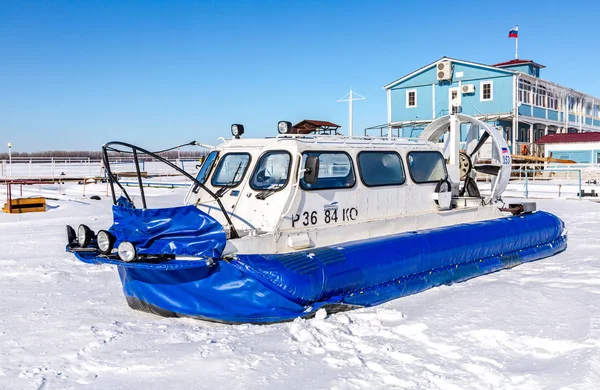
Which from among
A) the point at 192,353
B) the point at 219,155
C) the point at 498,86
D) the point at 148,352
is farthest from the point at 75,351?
the point at 498,86

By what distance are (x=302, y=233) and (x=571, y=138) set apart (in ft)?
96.8

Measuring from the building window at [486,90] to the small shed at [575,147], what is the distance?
13.0ft

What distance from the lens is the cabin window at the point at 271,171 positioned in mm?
5957

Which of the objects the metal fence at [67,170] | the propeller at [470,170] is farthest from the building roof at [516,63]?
the propeller at [470,170]

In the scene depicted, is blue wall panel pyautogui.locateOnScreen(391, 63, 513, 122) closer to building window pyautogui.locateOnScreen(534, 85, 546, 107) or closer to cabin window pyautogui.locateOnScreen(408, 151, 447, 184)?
building window pyautogui.locateOnScreen(534, 85, 546, 107)

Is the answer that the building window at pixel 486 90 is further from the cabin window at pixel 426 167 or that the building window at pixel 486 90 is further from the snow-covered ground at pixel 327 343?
the snow-covered ground at pixel 327 343

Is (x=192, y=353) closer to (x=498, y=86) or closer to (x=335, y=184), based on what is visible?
(x=335, y=184)

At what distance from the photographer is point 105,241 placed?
17.0 ft

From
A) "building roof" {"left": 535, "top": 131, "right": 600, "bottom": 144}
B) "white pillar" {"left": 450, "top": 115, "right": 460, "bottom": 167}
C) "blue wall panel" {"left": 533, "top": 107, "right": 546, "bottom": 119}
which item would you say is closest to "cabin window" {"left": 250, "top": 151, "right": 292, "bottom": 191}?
"white pillar" {"left": 450, "top": 115, "right": 460, "bottom": 167}

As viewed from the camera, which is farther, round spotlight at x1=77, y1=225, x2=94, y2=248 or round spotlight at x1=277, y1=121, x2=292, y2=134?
round spotlight at x1=277, y1=121, x2=292, y2=134

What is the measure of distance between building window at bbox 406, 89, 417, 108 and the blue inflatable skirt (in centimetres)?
2670

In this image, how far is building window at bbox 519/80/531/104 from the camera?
101 feet

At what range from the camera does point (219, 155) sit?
661 centimetres

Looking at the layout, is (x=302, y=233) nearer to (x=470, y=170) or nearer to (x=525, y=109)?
(x=470, y=170)
